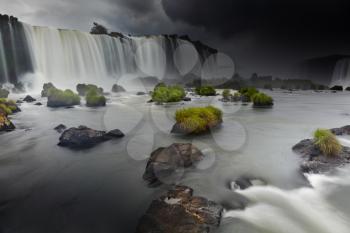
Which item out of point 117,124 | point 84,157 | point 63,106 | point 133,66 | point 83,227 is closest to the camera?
point 83,227

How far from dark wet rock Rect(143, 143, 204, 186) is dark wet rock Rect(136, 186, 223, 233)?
5.44ft

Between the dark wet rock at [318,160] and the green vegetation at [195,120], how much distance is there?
528 centimetres

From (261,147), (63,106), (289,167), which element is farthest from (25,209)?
(63,106)

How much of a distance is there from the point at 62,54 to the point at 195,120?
51909 mm

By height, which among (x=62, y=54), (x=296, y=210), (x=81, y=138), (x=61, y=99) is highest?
(x=62, y=54)

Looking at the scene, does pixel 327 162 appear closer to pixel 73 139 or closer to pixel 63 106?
pixel 73 139

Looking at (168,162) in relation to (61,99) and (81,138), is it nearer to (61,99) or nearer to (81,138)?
(81,138)

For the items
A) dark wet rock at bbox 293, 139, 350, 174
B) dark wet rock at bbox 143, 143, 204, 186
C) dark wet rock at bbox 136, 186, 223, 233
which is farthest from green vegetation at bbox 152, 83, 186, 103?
dark wet rock at bbox 136, 186, 223, 233

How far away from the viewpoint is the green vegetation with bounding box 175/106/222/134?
12.4 m

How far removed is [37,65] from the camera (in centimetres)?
4881

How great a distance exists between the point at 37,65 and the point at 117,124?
43525 mm

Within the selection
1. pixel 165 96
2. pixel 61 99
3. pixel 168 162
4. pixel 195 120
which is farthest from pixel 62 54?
pixel 168 162

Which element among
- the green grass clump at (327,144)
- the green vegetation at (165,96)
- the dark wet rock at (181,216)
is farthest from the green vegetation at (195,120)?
the green vegetation at (165,96)

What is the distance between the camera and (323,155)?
788cm
